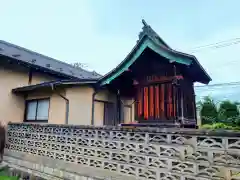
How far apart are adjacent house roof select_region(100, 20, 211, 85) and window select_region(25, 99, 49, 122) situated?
12.8 ft

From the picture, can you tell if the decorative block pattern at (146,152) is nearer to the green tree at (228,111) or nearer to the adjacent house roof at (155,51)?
the adjacent house roof at (155,51)

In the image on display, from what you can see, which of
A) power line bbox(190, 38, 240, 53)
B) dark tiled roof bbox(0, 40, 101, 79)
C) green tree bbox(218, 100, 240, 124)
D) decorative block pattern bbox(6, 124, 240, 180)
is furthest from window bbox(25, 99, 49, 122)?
power line bbox(190, 38, 240, 53)

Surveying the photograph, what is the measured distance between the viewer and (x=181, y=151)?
3477 millimetres

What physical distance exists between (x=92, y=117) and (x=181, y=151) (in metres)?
4.65

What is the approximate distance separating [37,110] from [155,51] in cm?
623

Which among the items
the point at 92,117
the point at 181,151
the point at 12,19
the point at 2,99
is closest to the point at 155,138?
the point at 181,151

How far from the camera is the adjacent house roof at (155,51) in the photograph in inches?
181

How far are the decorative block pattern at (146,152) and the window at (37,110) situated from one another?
2.49m

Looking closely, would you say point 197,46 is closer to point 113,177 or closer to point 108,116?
point 108,116

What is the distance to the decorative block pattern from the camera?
3072 mm

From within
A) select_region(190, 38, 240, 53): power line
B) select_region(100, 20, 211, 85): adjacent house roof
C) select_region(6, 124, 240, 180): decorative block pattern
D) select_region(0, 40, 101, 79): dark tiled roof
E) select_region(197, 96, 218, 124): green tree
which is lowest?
select_region(6, 124, 240, 180): decorative block pattern

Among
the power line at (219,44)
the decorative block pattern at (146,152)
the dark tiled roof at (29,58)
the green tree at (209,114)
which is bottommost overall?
the decorative block pattern at (146,152)

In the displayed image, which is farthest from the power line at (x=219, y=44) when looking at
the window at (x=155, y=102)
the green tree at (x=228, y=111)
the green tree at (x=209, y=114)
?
the window at (x=155, y=102)

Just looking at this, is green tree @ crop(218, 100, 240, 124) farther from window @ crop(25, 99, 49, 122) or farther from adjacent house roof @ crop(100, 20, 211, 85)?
window @ crop(25, 99, 49, 122)
